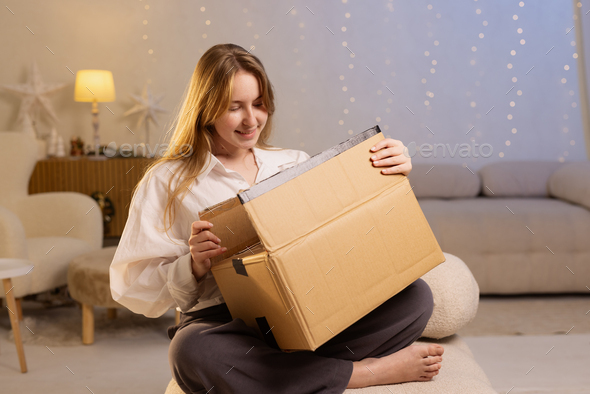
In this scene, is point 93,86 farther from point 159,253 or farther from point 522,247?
point 522,247

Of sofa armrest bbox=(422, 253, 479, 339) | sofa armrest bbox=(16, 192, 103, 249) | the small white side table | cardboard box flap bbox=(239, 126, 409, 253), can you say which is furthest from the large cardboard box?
sofa armrest bbox=(16, 192, 103, 249)

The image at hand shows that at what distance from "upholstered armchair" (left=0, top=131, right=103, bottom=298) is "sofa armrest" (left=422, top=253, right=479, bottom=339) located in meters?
1.55

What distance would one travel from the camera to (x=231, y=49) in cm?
108

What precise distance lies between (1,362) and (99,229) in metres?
0.77

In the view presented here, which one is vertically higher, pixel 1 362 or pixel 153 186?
pixel 153 186

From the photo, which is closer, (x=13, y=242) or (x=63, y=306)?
(x=13, y=242)

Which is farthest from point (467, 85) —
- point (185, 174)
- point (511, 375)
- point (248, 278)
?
point (248, 278)

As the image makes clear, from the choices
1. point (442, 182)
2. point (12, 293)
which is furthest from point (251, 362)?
point (442, 182)

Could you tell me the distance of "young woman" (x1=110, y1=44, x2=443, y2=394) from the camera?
863mm

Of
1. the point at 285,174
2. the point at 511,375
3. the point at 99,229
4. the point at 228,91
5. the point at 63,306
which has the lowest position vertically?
the point at 511,375

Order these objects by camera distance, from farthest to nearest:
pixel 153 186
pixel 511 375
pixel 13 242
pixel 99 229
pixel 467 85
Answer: pixel 467 85 < pixel 99 229 < pixel 13 242 < pixel 511 375 < pixel 153 186

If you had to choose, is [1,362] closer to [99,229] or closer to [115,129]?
[99,229]

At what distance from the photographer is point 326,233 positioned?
771 mm

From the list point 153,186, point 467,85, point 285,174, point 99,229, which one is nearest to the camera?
point 285,174
